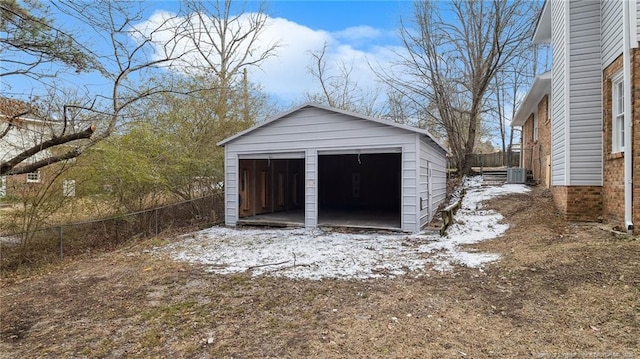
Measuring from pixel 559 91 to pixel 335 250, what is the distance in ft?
21.2

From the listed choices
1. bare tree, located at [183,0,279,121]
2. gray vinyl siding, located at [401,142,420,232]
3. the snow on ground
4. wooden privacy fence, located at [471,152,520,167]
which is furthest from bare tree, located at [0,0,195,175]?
wooden privacy fence, located at [471,152,520,167]

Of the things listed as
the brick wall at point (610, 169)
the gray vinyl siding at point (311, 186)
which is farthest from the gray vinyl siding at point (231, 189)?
the brick wall at point (610, 169)

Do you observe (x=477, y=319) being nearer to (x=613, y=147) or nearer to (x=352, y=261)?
(x=352, y=261)

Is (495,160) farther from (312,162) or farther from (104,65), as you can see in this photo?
(104,65)

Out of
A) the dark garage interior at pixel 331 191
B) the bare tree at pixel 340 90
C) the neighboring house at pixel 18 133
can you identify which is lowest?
the dark garage interior at pixel 331 191

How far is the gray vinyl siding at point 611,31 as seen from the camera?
6491 mm

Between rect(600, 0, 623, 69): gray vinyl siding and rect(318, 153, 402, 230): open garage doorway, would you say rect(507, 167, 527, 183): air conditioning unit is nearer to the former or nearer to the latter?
rect(318, 153, 402, 230): open garage doorway

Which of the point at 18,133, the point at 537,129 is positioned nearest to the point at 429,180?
the point at 537,129

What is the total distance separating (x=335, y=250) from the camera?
7121mm

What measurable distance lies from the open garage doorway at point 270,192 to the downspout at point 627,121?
701 cm

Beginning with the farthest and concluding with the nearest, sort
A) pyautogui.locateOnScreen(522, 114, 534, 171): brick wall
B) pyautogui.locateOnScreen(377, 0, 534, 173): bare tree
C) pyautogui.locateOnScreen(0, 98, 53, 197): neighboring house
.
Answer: pyautogui.locateOnScreen(377, 0, 534, 173): bare tree → pyautogui.locateOnScreen(522, 114, 534, 171): brick wall → pyautogui.locateOnScreen(0, 98, 53, 197): neighboring house

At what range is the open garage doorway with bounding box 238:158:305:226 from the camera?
37.3 feet

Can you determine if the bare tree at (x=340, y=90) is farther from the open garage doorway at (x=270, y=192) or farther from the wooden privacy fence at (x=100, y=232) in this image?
the wooden privacy fence at (x=100, y=232)

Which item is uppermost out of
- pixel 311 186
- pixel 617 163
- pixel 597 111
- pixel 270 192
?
pixel 597 111
